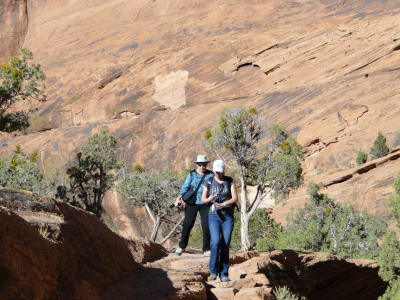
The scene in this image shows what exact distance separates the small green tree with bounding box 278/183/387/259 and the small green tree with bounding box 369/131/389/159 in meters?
3.90

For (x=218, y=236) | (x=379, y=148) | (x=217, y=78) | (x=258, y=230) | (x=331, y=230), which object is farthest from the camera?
(x=217, y=78)

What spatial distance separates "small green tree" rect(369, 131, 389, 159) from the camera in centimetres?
2577

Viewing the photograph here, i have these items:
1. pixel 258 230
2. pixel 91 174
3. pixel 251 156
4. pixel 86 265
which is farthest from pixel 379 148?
pixel 86 265

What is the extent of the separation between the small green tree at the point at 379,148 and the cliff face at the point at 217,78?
3.51 feet

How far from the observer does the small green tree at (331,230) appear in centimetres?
1975

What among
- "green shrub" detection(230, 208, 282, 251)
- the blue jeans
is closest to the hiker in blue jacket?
the blue jeans

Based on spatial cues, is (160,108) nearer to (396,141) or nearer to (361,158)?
(361,158)

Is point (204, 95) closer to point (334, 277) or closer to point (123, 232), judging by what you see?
point (123, 232)

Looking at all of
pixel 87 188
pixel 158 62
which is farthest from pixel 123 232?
pixel 158 62

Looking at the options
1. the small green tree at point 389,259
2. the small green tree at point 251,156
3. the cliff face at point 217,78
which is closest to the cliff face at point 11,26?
the cliff face at point 217,78

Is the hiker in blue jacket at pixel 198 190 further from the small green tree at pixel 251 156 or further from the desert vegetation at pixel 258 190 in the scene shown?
the small green tree at pixel 251 156

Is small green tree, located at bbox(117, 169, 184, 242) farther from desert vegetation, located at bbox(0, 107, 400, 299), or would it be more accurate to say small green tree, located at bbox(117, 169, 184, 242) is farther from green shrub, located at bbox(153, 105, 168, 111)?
green shrub, located at bbox(153, 105, 168, 111)

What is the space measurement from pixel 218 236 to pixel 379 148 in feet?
76.4

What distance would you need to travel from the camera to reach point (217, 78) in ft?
112
